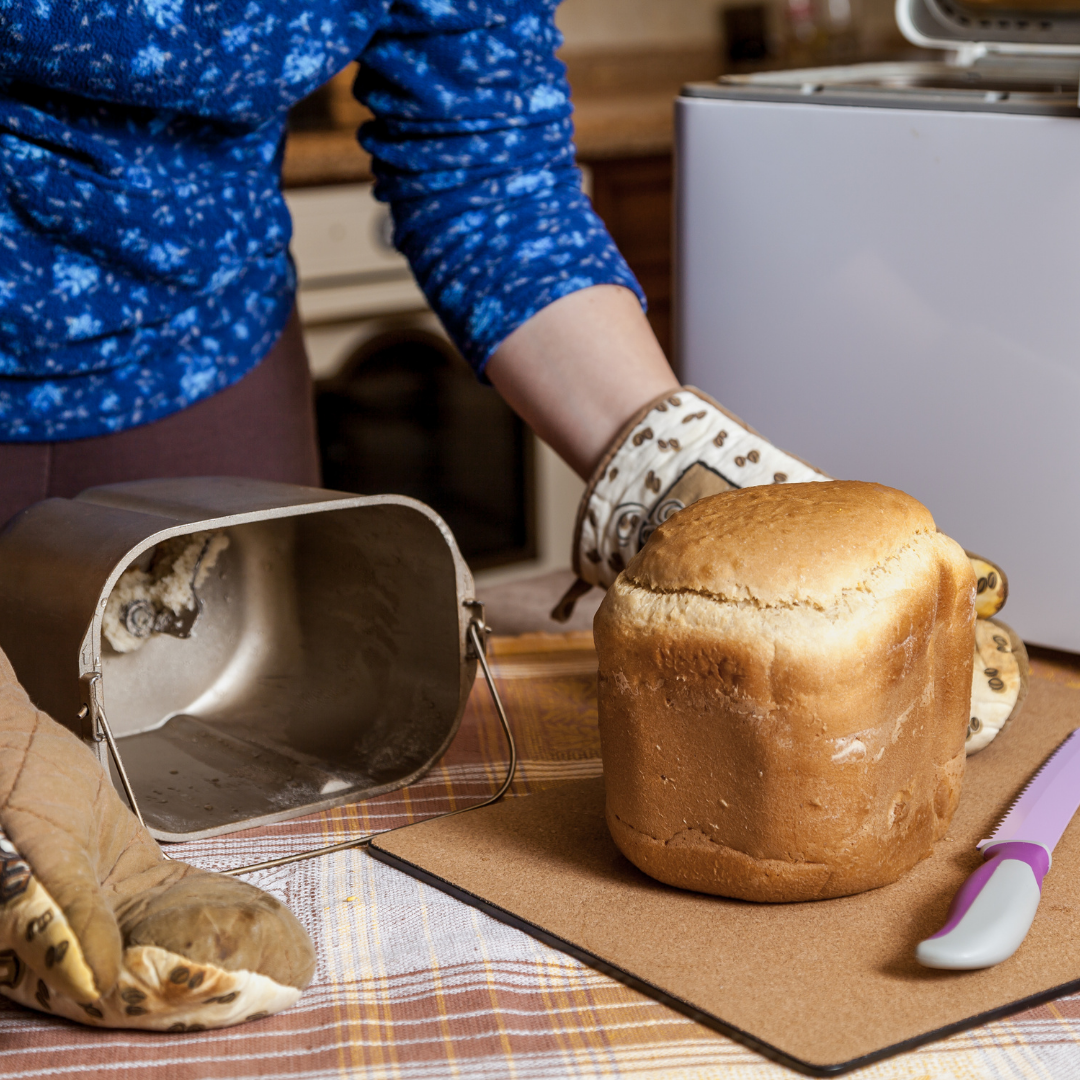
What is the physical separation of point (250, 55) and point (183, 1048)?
558 millimetres

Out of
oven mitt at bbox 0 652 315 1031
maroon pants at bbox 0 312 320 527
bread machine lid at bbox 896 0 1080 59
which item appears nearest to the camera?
oven mitt at bbox 0 652 315 1031

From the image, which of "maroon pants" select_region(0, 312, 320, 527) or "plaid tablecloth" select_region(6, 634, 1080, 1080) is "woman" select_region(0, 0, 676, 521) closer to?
"maroon pants" select_region(0, 312, 320, 527)

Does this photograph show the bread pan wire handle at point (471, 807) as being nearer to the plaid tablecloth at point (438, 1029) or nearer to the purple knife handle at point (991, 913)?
the plaid tablecloth at point (438, 1029)

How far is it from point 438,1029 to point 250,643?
0.42 meters

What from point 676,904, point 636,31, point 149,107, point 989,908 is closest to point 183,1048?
point 676,904

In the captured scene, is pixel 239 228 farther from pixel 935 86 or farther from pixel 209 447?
pixel 935 86

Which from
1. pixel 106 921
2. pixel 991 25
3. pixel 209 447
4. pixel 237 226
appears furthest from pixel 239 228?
pixel 991 25

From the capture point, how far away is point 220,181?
2.74ft

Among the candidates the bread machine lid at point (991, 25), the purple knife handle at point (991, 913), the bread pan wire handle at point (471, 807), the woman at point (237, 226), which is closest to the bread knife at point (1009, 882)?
the purple knife handle at point (991, 913)

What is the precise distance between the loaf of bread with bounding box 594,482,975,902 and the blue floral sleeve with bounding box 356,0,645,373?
32cm

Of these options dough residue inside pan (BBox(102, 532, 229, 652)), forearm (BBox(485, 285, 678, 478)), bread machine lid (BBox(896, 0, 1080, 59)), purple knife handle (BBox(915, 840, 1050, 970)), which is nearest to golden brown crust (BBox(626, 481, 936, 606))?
purple knife handle (BBox(915, 840, 1050, 970))

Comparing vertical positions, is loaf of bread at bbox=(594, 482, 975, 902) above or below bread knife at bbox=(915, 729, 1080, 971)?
above

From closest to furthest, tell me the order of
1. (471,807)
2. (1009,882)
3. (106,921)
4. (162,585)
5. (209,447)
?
(106,921)
(1009,882)
(471,807)
(162,585)
(209,447)

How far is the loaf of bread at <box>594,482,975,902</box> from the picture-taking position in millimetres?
539
